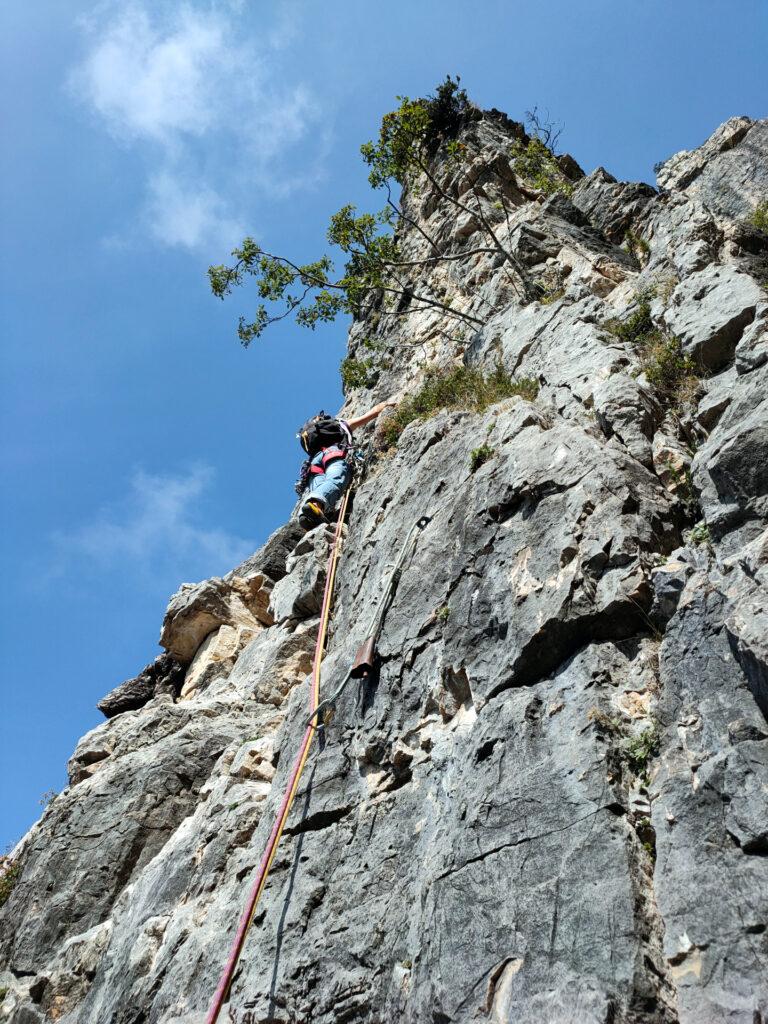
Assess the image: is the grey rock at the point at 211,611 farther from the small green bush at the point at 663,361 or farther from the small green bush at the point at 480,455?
the small green bush at the point at 663,361

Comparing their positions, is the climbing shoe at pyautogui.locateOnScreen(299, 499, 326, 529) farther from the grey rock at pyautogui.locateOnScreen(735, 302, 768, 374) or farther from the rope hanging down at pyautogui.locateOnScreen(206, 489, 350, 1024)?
the grey rock at pyautogui.locateOnScreen(735, 302, 768, 374)

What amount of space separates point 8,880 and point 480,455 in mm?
8722

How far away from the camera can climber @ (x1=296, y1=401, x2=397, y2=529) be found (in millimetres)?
13648

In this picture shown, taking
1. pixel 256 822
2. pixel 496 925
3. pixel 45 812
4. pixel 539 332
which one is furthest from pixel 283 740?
pixel 539 332

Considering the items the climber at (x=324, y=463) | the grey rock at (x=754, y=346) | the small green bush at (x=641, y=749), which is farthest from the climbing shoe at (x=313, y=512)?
the small green bush at (x=641, y=749)

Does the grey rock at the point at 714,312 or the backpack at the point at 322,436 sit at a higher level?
the backpack at the point at 322,436

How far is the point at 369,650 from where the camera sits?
781 cm

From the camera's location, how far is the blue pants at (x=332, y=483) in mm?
13680

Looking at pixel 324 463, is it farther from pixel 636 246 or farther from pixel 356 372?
pixel 636 246

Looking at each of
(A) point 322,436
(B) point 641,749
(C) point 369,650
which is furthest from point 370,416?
(B) point 641,749

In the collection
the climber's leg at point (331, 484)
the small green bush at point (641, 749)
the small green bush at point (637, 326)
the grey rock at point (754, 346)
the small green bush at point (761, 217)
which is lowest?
the small green bush at point (641, 749)

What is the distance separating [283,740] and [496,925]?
4.43m

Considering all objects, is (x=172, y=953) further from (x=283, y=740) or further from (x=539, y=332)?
(x=539, y=332)

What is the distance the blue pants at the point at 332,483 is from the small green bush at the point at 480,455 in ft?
17.3
